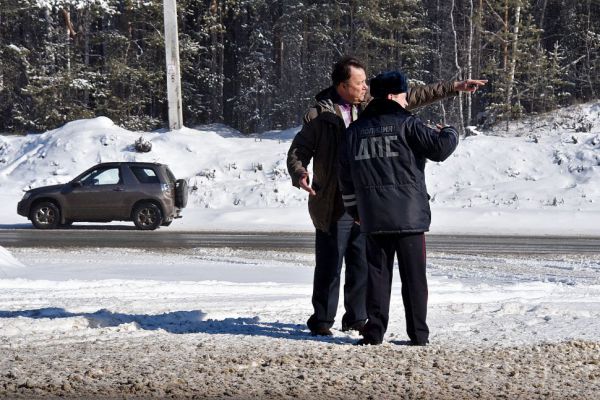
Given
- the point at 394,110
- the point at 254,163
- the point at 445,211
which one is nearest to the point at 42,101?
the point at 254,163

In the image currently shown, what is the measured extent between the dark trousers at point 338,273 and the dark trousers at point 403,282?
1.85 feet

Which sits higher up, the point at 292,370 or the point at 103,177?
the point at 103,177

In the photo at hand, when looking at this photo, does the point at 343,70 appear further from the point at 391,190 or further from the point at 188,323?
the point at 188,323

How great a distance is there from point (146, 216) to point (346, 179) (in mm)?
14536

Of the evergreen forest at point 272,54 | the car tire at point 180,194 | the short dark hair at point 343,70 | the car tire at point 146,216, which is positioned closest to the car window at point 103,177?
the car tire at point 146,216

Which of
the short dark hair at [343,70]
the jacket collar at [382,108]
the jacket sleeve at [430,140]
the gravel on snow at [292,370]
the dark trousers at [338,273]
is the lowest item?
the gravel on snow at [292,370]

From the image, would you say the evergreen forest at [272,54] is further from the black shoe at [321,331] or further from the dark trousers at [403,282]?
the dark trousers at [403,282]

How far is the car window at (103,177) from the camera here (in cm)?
2108

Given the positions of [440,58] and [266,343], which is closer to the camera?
[266,343]

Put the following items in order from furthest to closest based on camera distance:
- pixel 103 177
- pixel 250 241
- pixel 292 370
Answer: pixel 103 177 < pixel 250 241 < pixel 292 370

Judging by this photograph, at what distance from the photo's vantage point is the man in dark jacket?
630 centimetres

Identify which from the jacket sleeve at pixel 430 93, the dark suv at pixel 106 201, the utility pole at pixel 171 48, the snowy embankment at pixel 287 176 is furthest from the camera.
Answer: the utility pole at pixel 171 48

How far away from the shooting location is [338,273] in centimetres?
706

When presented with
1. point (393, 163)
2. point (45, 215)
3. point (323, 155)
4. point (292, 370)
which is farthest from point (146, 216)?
point (292, 370)
